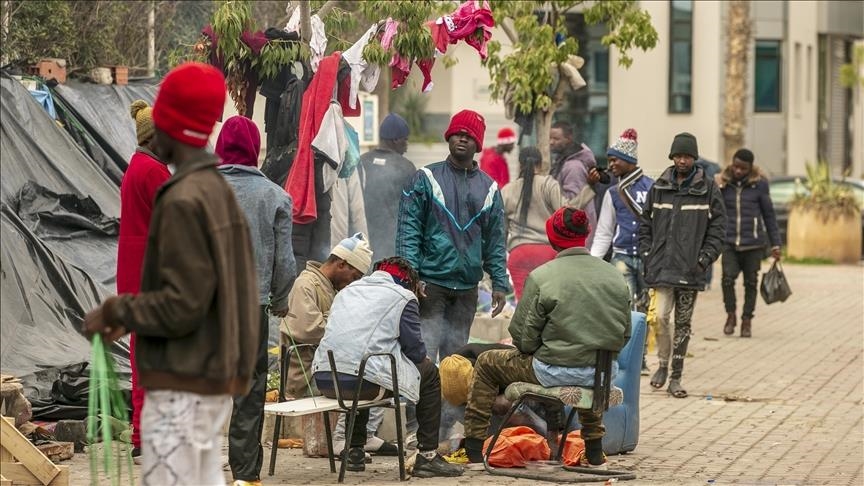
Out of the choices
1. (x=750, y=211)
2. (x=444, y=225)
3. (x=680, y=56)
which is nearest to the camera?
(x=444, y=225)

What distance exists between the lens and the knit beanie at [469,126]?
971cm

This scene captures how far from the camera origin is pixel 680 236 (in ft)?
40.4

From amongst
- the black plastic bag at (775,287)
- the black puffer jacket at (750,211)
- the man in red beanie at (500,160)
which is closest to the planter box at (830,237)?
the man in red beanie at (500,160)

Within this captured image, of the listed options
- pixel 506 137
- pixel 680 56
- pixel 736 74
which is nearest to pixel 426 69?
pixel 506 137

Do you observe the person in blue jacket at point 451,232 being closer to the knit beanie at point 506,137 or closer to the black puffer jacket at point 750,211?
the black puffer jacket at point 750,211

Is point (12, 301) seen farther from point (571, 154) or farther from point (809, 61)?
point (809, 61)

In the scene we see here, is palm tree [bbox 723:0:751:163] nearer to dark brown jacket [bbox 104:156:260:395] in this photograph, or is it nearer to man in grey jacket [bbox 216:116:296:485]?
man in grey jacket [bbox 216:116:296:485]

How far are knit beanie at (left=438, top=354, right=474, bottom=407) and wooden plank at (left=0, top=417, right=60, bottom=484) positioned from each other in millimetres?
2515

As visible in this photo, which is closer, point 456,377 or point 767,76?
point 456,377

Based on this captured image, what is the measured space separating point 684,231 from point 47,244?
4.61 metres

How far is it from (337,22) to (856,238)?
53.9 feet

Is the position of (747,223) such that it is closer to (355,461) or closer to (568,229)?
(568,229)

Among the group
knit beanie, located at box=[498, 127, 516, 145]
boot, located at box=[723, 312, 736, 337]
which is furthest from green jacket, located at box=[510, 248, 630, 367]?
knit beanie, located at box=[498, 127, 516, 145]

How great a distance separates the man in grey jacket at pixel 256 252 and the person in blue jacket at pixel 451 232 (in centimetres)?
163
